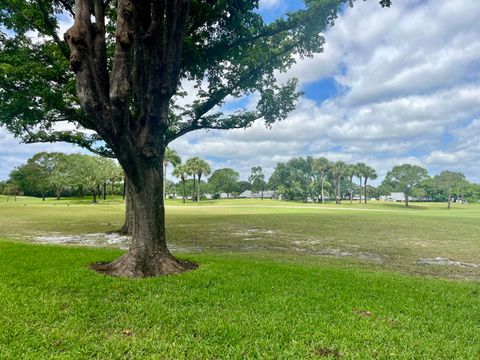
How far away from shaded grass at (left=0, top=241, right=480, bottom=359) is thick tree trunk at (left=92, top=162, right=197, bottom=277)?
0.68 m

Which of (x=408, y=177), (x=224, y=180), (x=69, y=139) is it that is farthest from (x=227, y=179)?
(x=69, y=139)

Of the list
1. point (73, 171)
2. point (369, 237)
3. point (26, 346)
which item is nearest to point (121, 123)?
point (26, 346)

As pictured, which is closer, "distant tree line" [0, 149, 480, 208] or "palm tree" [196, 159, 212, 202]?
"distant tree line" [0, 149, 480, 208]

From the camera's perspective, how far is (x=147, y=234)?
298 inches

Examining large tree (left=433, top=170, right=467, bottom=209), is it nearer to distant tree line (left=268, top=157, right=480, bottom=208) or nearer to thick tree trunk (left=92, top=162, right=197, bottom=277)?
distant tree line (left=268, top=157, right=480, bottom=208)

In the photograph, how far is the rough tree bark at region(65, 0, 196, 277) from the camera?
6.12 meters

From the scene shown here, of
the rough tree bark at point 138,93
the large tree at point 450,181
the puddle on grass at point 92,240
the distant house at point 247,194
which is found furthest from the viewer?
the distant house at point 247,194

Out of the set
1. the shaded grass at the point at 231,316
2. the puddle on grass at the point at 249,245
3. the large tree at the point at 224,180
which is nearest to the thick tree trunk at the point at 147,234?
the shaded grass at the point at 231,316

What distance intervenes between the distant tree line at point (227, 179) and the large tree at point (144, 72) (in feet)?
158

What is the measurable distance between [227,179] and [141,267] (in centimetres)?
12245

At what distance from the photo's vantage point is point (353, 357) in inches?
143

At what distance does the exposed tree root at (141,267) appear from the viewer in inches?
281

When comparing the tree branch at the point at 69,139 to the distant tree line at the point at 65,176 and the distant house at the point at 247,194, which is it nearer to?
the distant tree line at the point at 65,176

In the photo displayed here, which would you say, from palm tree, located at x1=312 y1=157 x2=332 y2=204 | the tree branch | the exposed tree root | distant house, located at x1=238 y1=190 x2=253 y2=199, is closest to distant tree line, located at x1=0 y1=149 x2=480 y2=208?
palm tree, located at x1=312 y1=157 x2=332 y2=204
